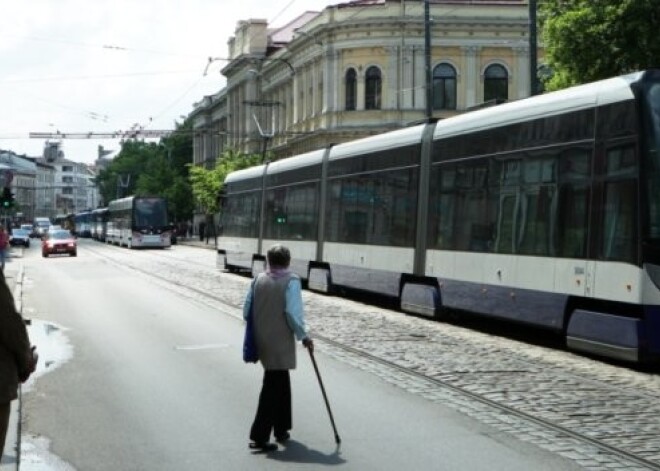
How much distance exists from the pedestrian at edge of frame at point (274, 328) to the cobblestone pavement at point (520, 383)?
198 cm

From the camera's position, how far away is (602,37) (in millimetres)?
24047

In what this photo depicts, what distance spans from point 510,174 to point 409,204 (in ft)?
12.9

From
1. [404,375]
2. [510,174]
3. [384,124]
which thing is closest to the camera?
[404,375]

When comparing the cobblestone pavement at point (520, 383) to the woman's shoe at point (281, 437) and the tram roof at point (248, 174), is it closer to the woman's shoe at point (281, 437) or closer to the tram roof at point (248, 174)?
the woman's shoe at point (281, 437)

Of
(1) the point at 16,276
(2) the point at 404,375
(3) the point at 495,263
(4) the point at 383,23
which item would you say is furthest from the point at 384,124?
(2) the point at 404,375

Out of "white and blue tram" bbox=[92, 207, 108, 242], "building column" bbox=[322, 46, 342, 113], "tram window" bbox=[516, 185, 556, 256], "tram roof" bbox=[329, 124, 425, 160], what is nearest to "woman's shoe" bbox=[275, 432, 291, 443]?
"tram window" bbox=[516, 185, 556, 256]

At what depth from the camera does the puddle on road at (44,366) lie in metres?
6.99

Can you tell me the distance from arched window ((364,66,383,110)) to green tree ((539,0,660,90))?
3496 centimetres

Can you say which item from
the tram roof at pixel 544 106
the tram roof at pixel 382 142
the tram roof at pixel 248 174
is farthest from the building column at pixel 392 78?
the tram roof at pixel 544 106

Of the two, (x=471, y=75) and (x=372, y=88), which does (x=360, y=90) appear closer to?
(x=372, y=88)

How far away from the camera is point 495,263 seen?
14.8m

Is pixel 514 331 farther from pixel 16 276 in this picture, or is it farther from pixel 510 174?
pixel 16 276

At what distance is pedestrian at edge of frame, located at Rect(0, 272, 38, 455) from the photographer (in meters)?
4.83

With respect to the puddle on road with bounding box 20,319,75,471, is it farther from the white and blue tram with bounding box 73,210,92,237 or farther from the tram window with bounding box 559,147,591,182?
the white and blue tram with bounding box 73,210,92,237
